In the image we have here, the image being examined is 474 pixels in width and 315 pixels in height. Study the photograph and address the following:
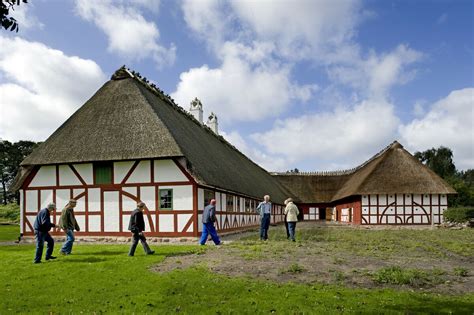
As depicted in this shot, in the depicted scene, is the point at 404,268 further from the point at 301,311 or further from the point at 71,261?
the point at 71,261

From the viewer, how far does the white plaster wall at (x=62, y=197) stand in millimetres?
20406

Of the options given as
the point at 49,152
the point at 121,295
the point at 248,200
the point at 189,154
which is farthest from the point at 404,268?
the point at 248,200

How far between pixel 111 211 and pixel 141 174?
2.20 meters

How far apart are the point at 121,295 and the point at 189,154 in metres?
11.8

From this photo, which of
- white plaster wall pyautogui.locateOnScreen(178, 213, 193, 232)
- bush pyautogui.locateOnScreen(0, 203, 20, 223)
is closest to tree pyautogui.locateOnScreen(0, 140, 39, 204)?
bush pyautogui.locateOnScreen(0, 203, 20, 223)

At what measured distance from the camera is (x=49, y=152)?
67.2 feet

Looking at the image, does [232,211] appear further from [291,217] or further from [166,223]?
[291,217]

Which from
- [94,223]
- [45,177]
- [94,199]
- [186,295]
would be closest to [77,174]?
[94,199]

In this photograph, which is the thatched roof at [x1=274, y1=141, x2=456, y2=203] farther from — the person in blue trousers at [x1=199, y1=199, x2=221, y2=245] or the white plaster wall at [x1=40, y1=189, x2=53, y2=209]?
the white plaster wall at [x1=40, y1=189, x2=53, y2=209]

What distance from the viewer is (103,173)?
1995 centimetres

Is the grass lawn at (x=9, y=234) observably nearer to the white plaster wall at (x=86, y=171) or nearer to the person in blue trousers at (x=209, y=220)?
the white plaster wall at (x=86, y=171)

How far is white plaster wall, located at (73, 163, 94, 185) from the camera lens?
20141 mm

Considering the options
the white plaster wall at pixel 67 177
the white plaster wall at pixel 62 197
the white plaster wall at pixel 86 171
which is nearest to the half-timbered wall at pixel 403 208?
the white plaster wall at pixel 86 171

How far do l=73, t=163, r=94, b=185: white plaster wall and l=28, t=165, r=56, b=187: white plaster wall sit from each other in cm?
126
